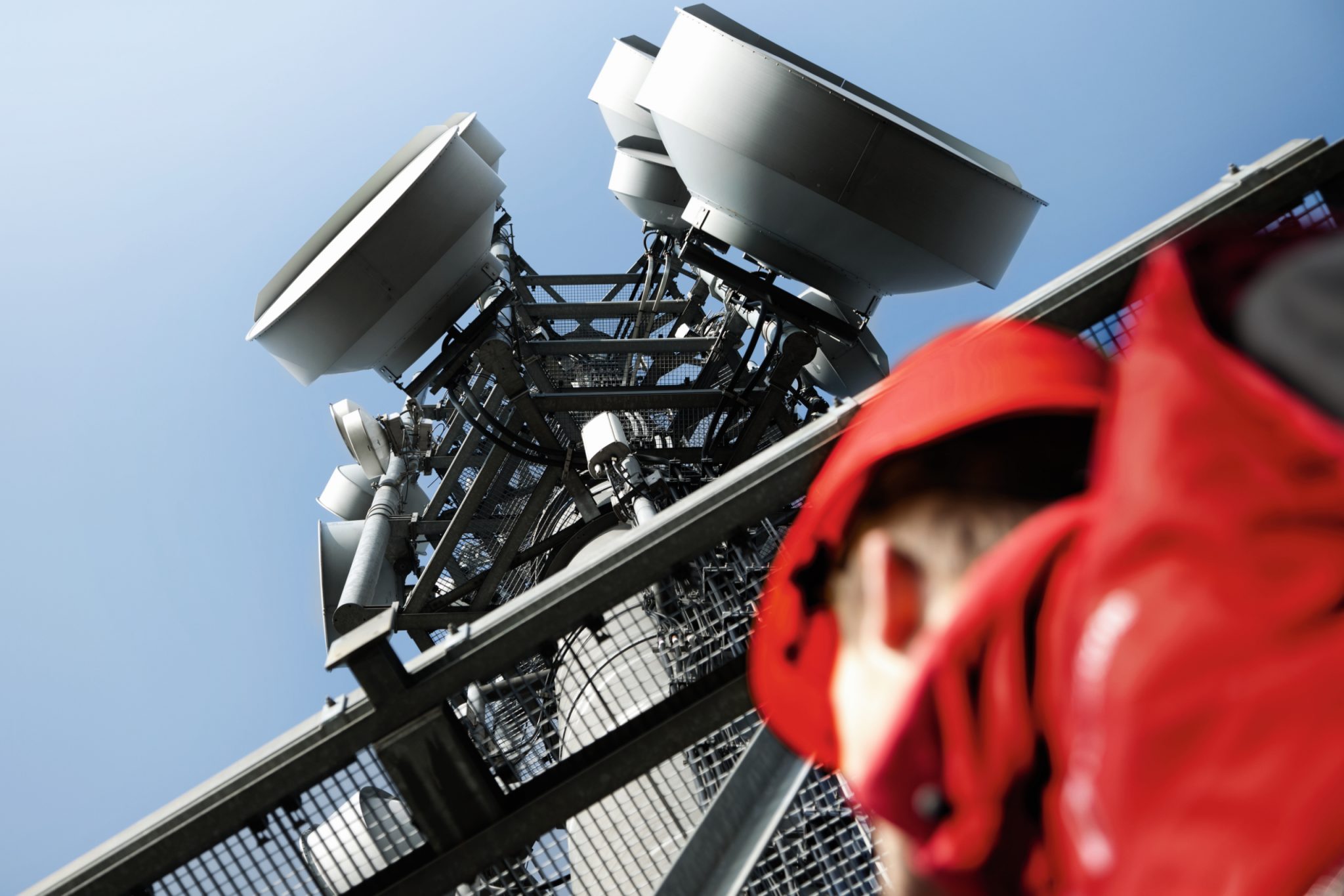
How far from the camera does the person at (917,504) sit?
3.79 feet

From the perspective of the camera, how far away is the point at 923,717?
1063mm

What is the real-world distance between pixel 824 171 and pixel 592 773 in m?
4.33

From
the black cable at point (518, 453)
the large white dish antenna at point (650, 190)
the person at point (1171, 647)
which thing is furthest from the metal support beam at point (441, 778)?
the large white dish antenna at point (650, 190)

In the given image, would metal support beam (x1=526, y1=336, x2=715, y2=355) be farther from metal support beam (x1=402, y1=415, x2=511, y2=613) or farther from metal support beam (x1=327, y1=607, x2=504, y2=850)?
metal support beam (x1=327, y1=607, x2=504, y2=850)

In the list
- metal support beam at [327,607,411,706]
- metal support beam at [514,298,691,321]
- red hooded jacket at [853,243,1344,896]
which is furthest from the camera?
metal support beam at [514,298,691,321]

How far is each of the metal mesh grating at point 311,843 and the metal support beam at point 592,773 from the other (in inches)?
7.9

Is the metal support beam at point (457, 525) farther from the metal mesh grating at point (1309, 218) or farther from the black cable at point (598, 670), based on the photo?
the metal mesh grating at point (1309, 218)

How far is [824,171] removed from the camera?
6.23 m

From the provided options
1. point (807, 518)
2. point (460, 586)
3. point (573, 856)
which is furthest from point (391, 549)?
point (807, 518)

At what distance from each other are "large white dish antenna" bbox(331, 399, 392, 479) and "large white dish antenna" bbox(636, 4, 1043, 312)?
17.4 feet

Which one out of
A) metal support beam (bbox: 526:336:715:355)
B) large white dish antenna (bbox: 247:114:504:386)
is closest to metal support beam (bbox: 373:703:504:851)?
large white dish antenna (bbox: 247:114:504:386)

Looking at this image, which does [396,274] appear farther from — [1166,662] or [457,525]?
[1166,662]

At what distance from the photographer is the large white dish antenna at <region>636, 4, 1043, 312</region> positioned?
241 inches

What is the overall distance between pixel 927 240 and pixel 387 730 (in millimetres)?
4846
